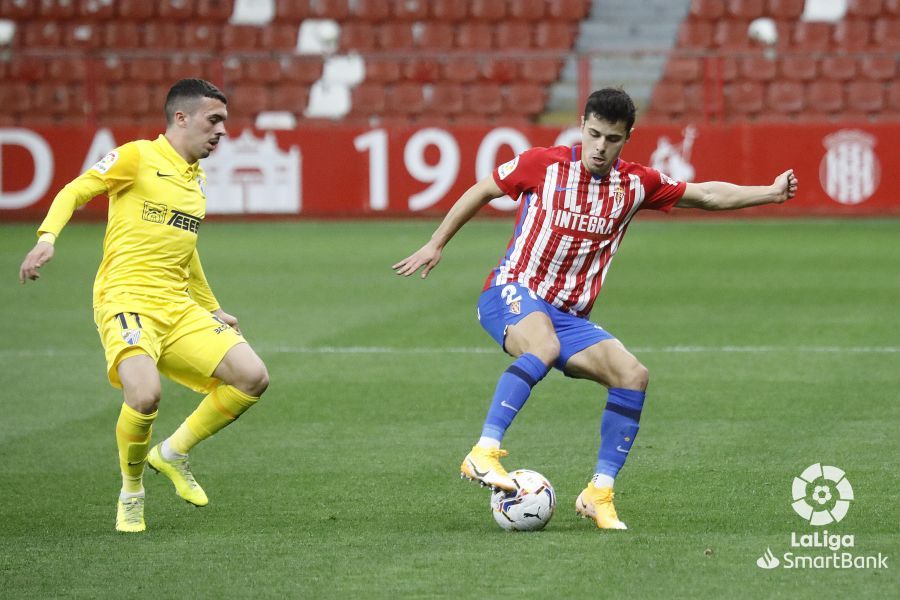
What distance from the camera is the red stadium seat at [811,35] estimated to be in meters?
21.7

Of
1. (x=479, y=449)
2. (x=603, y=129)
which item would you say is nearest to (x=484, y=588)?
(x=479, y=449)

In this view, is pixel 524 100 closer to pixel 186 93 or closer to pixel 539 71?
pixel 539 71

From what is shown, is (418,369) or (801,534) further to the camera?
(418,369)

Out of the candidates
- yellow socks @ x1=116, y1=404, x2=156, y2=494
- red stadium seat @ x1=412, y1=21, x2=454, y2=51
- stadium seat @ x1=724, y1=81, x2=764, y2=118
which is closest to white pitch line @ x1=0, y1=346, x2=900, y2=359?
yellow socks @ x1=116, y1=404, x2=156, y2=494

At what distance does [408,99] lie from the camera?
20875 mm

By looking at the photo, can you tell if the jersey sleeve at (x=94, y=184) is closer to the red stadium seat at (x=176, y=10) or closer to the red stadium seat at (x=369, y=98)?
the red stadium seat at (x=369, y=98)

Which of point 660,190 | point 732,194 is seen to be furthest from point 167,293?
point 732,194

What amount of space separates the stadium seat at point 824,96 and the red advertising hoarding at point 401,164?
1.39m

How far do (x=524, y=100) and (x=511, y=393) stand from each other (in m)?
16.2

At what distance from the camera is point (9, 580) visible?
15.9ft

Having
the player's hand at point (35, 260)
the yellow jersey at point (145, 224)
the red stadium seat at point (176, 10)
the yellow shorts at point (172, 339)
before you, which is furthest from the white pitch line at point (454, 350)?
the red stadium seat at point (176, 10)

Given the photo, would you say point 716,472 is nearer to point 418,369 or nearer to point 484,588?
point 484,588

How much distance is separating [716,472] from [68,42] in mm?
18370

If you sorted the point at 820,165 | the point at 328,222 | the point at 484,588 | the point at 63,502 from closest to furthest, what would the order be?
1. the point at 484,588
2. the point at 63,502
3. the point at 820,165
4. the point at 328,222
